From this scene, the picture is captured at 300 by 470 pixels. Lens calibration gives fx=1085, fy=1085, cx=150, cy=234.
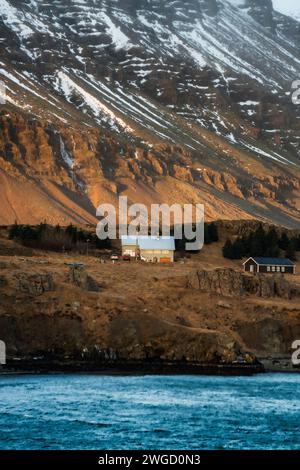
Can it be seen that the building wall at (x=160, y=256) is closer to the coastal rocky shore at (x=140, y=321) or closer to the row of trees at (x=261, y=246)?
the row of trees at (x=261, y=246)

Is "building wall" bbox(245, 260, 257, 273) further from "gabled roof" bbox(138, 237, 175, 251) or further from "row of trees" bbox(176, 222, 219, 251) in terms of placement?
"row of trees" bbox(176, 222, 219, 251)

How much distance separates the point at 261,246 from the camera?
5969 inches

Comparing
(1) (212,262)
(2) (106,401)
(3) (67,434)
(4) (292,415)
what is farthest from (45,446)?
(1) (212,262)

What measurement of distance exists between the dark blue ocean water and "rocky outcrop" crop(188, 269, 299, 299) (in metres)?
25.7

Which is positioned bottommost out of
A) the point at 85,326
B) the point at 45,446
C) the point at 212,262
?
the point at 45,446

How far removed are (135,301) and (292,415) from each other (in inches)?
1397

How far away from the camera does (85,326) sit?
92812 mm

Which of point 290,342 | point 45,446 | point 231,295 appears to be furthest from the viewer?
point 231,295

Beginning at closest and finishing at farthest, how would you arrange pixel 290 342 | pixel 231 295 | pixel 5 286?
pixel 5 286, pixel 290 342, pixel 231 295

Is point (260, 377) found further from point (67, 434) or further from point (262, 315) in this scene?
point (67, 434)

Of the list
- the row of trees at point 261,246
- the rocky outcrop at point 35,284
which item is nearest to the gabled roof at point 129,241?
the row of trees at point 261,246

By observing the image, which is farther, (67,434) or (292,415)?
(292,415)

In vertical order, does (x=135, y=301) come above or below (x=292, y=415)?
above

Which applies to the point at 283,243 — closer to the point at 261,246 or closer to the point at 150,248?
the point at 261,246
